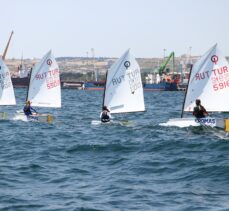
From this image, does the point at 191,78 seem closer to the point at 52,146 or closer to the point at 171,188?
the point at 52,146

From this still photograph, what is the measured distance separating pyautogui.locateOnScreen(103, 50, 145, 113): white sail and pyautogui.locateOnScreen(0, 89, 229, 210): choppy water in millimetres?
5690

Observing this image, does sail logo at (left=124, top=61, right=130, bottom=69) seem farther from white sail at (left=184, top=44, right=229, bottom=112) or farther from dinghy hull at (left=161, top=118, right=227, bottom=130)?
dinghy hull at (left=161, top=118, right=227, bottom=130)

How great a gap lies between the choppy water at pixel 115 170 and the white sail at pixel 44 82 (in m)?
12.2

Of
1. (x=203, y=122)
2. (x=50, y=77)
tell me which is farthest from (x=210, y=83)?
(x=50, y=77)

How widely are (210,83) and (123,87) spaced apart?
705 centimetres

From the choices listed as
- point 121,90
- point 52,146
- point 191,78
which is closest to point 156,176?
point 52,146

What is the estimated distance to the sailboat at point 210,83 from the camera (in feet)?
128

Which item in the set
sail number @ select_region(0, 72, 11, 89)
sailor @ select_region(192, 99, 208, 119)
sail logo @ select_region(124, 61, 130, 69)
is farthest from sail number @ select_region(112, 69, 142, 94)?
sail number @ select_region(0, 72, 11, 89)

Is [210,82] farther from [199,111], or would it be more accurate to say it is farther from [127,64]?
[127,64]

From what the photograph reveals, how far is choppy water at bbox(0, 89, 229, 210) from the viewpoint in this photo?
1839 centimetres

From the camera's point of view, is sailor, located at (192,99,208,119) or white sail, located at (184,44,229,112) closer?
sailor, located at (192,99,208,119)

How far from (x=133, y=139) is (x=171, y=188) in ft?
43.1

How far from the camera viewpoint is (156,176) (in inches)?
874

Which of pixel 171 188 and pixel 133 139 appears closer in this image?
pixel 171 188
